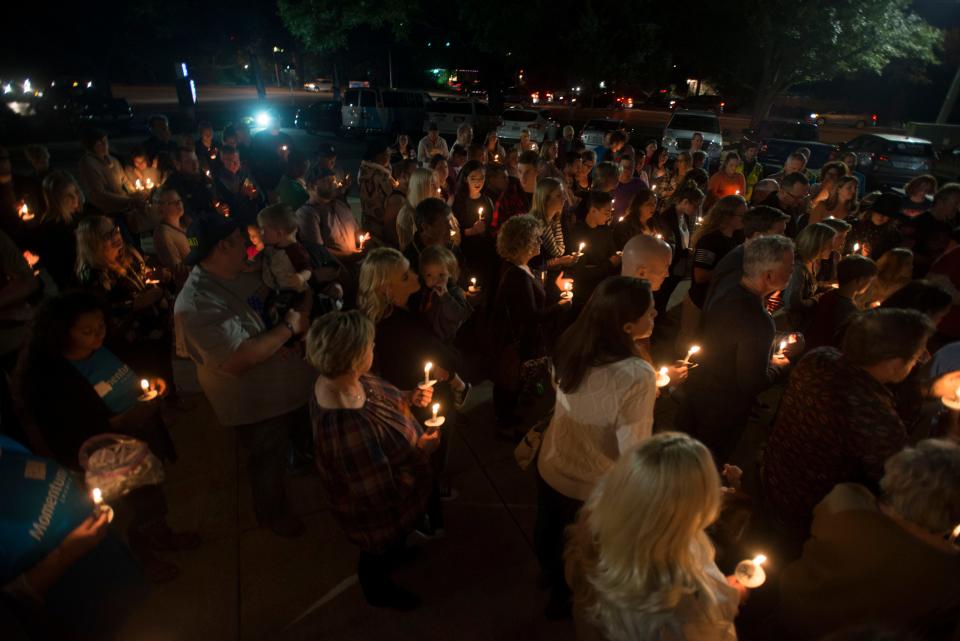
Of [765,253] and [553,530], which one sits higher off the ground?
[765,253]

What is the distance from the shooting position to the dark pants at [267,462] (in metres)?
3.26

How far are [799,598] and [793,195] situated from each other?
18.8 ft

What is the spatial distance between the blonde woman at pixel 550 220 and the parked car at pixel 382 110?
18.8 metres

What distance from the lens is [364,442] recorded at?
7.89 ft

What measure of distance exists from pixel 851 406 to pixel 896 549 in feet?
2.32

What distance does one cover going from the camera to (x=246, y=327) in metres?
3.03

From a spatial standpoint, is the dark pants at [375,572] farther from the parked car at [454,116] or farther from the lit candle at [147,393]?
the parked car at [454,116]

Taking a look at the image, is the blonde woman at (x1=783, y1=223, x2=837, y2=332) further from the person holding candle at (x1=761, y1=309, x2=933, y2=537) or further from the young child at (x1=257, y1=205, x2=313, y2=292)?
the young child at (x1=257, y1=205, x2=313, y2=292)

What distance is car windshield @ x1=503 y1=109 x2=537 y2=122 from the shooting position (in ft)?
65.3

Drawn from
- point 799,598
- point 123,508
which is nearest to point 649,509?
point 799,598

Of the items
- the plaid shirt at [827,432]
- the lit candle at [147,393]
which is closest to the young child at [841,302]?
the plaid shirt at [827,432]

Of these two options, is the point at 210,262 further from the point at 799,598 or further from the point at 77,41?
the point at 77,41

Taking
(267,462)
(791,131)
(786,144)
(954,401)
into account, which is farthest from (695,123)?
(267,462)

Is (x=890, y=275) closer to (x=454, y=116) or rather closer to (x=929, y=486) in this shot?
(x=929, y=486)
